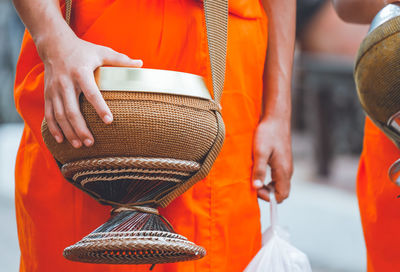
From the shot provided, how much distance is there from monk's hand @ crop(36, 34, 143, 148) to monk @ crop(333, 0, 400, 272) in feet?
1.47

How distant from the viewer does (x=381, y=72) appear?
2.22 ft

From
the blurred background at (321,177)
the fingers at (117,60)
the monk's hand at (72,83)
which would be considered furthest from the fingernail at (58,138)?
the blurred background at (321,177)

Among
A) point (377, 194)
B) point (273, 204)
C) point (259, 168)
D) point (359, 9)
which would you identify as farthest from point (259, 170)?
point (359, 9)

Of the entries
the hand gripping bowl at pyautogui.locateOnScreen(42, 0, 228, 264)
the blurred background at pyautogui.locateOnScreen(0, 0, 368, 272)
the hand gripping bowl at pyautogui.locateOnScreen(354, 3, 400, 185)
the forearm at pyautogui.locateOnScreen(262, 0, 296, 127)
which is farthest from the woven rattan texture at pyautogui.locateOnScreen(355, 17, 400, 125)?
the blurred background at pyautogui.locateOnScreen(0, 0, 368, 272)

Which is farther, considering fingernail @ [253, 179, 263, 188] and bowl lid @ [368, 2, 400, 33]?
fingernail @ [253, 179, 263, 188]

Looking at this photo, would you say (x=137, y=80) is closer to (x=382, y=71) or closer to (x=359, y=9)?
(x=382, y=71)

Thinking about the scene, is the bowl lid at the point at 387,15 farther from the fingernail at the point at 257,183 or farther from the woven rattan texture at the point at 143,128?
the fingernail at the point at 257,183

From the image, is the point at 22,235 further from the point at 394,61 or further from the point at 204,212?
the point at 394,61

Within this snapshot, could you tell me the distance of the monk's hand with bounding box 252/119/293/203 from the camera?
0.99 meters

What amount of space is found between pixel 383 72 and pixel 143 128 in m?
0.31

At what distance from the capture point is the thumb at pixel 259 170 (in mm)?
982

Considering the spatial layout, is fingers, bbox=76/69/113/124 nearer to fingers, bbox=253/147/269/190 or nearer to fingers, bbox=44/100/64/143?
fingers, bbox=44/100/64/143

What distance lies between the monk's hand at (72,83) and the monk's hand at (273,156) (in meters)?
0.35

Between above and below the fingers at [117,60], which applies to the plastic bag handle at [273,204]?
below
